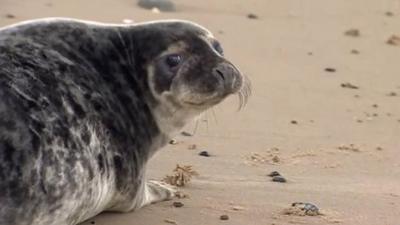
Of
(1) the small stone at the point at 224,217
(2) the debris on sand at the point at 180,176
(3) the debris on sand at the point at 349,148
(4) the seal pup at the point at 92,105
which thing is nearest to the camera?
(4) the seal pup at the point at 92,105

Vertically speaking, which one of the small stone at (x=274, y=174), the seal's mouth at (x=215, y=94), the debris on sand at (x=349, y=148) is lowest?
the small stone at (x=274, y=174)

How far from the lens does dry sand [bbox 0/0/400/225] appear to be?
14.1 feet

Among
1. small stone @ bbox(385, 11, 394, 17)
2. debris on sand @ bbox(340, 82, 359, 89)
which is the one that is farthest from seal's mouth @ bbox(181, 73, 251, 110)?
small stone @ bbox(385, 11, 394, 17)

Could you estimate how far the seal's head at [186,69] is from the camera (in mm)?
3881

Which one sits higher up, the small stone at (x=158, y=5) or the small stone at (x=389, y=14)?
the small stone at (x=389, y=14)

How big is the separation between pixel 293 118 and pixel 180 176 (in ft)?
4.91

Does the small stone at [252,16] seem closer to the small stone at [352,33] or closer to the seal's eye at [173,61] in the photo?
the small stone at [352,33]

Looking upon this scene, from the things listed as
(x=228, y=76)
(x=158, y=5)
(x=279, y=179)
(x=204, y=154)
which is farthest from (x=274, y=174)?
(x=158, y=5)

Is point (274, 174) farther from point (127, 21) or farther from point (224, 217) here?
point (127, 21)

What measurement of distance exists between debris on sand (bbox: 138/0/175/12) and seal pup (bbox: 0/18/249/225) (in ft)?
13.8

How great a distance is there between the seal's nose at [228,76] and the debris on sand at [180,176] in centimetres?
68

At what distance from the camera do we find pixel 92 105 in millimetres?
3699

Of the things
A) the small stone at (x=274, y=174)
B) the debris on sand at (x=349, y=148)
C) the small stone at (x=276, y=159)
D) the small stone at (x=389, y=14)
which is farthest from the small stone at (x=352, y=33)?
the small stone at (x=274, y=174)

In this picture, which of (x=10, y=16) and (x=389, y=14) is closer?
(x=10, y=16)
